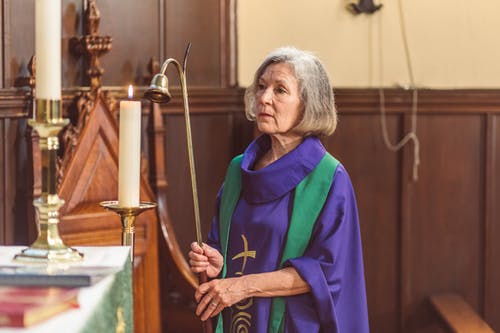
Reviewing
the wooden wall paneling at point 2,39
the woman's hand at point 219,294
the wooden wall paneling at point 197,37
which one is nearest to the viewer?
the woman's hand at point 219,294

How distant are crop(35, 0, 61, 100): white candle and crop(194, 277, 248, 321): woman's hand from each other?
121 centimetres

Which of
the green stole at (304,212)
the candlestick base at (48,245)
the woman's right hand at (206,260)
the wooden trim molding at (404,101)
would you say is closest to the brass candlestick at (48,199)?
the candlestick base at (48,245)

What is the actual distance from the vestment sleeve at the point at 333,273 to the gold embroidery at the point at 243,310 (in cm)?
12

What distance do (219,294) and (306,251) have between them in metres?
0.27

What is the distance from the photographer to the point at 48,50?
152 cm

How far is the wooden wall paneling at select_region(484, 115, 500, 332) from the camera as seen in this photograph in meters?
4.55

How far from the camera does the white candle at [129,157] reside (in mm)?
1834

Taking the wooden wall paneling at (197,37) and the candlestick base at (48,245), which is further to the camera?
the wooden wall paneling at (197,37)

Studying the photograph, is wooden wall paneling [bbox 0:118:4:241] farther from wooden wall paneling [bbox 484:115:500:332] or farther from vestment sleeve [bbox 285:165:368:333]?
wooden wall paneling [bbox 484:115:500:332]

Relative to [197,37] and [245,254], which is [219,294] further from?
[197,37]

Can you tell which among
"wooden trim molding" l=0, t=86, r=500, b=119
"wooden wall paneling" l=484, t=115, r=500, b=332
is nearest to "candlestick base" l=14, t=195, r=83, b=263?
"wooden trim molding" l=0, t=86, r=500, b=119

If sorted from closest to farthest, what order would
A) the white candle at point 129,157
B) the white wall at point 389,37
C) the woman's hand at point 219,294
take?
the white candle at point 129,157 < the woman's hand at point 219,294 < the white wall at point 389,37

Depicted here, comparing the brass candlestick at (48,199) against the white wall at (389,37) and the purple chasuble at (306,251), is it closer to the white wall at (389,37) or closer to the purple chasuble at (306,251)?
the purple chasuble at (306,251)

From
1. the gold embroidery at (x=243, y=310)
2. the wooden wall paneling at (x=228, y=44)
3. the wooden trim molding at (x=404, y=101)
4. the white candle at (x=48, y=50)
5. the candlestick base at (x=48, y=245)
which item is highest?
the wooden wall paneling at (x=228, y=44)
